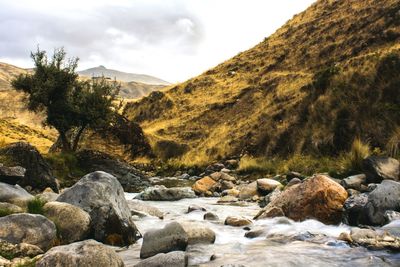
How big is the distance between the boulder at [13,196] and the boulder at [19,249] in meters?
2.59

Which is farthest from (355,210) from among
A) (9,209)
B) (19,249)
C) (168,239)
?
(9,209)

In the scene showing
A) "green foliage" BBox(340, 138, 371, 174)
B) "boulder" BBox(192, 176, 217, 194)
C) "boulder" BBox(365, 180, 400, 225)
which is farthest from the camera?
"boulder" BBox(192, 176, 217, 194)

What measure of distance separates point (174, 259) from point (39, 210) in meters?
3.50

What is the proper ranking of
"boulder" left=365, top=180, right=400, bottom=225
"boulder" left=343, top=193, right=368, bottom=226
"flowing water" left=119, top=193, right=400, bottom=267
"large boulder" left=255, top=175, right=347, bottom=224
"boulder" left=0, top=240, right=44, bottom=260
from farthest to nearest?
"large boulder" left=255, top=175, right=347, bottom=224 → "boulder" left=343, top=193, right=368, bottom=226 → "boulder" left=365, top=180, right=400, bottom=225 → "flowing water" left=119, top=193, right=400, bottom=267 → "boulder" left=0, top=240, right=44, bottom=260

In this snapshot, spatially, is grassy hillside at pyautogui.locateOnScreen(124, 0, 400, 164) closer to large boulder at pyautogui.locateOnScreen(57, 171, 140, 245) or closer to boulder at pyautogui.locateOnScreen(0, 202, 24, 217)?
large boulder at pyautogui.locateOnScreen(57, 171, 140, 245)

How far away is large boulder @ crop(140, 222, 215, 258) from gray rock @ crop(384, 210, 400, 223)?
4.16 metres

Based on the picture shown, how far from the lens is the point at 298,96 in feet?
118

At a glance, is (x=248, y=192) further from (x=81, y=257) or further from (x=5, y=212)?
(x=81, y=257)

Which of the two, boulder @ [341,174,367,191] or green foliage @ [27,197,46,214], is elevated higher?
boulder @ [341,174,367,191]

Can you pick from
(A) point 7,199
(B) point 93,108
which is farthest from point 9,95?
(A) point 7,199

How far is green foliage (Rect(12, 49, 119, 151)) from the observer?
30547 millimetres

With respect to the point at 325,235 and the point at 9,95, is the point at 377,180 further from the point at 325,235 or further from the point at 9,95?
the point at 9,95

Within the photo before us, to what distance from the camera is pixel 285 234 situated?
33.7 feet

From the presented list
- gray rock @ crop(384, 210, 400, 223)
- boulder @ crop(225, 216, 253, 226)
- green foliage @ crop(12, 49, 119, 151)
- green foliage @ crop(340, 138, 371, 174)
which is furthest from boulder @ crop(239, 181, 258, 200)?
green foliage @ crop(12, 49, 119, 151)
